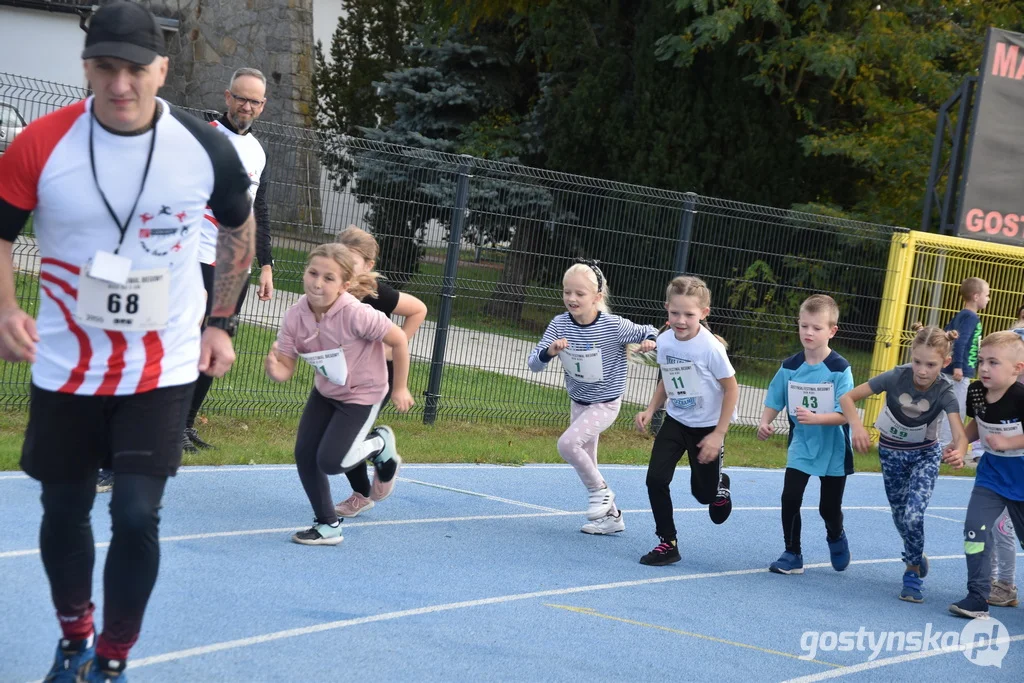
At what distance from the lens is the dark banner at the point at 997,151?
44.9 ft

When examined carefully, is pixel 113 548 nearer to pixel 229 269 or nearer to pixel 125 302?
pixel 125 302

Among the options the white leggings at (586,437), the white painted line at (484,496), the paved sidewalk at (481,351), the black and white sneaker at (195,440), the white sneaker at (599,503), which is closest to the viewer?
the white leggings at (586,437)

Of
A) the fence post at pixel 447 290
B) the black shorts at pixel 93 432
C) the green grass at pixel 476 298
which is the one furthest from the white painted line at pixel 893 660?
the fence post at pixel 447 290

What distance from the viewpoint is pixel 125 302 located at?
11.8 feet

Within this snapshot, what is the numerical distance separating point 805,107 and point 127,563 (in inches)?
672

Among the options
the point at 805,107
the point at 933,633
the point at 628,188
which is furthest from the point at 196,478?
the point at 805,107

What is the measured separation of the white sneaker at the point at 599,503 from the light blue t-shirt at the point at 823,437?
1205mm

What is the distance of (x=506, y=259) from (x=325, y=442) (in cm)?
514

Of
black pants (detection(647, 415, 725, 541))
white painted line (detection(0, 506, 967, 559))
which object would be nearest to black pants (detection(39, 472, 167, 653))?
white painted line (detection(0, 506, 967, 559))

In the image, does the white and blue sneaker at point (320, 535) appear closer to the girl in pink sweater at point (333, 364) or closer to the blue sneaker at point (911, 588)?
the girl in pink sweater at point (333, 364)

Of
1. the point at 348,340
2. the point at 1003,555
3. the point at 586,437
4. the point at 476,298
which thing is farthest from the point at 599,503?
the point at 476,298

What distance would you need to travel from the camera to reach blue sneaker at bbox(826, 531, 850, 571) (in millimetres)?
7402

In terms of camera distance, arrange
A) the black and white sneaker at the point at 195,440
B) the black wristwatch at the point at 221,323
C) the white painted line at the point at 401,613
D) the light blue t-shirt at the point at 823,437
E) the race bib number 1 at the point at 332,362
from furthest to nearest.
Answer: the black and white sneaker at the point at 195,440
the light blue t-shirt at the point at 823,437
the race bib number 1 at the point at 332,362
the white painted line at the point at 401,613
the black wristwatch at the point at 221,323

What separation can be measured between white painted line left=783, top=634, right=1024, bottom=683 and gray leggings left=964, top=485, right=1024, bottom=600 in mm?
398
